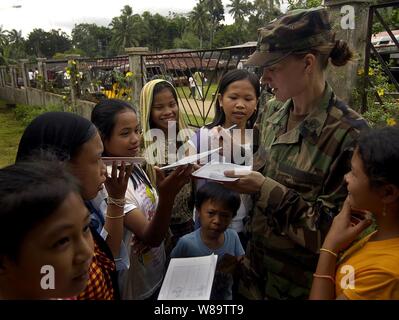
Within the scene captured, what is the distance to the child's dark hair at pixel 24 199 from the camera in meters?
0.94

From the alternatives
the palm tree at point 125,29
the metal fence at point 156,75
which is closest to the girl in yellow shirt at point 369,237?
the metal fence at point 156,75

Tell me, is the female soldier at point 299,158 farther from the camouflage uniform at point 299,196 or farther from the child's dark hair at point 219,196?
the child's dark hair at point 219,196

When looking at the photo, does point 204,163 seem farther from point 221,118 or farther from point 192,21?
point 192,21

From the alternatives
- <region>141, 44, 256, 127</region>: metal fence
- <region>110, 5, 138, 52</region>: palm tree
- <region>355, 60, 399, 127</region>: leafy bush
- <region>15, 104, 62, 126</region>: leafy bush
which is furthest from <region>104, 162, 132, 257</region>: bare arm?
<region>110, 5, 138, 52</region>: palm tree

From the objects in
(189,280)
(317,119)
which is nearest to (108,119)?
(189,280)

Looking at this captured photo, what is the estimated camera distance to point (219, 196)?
2.07m

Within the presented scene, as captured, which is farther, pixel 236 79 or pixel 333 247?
pixel 236 79

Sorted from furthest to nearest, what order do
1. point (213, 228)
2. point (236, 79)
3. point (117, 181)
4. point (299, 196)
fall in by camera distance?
point (236, 79)
point (213, 228)
point (117, 181)
point (299, 196)

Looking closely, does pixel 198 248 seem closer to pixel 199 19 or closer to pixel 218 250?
pixel 218 250

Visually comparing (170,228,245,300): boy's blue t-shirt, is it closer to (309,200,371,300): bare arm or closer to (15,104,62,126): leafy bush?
(309,200,371,300): bare arm

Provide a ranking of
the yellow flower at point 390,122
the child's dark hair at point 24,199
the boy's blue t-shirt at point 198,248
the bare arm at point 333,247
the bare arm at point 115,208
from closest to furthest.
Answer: the child's dark hair at point 24,199, the bare arm at point 333,247, the bare arm at point 115,208, the boy's blue t-shirt at point 198,248, the yellow flower at point 390,122

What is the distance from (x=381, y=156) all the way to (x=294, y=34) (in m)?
0.64

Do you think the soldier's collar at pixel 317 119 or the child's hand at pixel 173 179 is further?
the child's hand at pixel 173 179

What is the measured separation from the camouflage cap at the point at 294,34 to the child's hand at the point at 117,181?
30.8 inches
